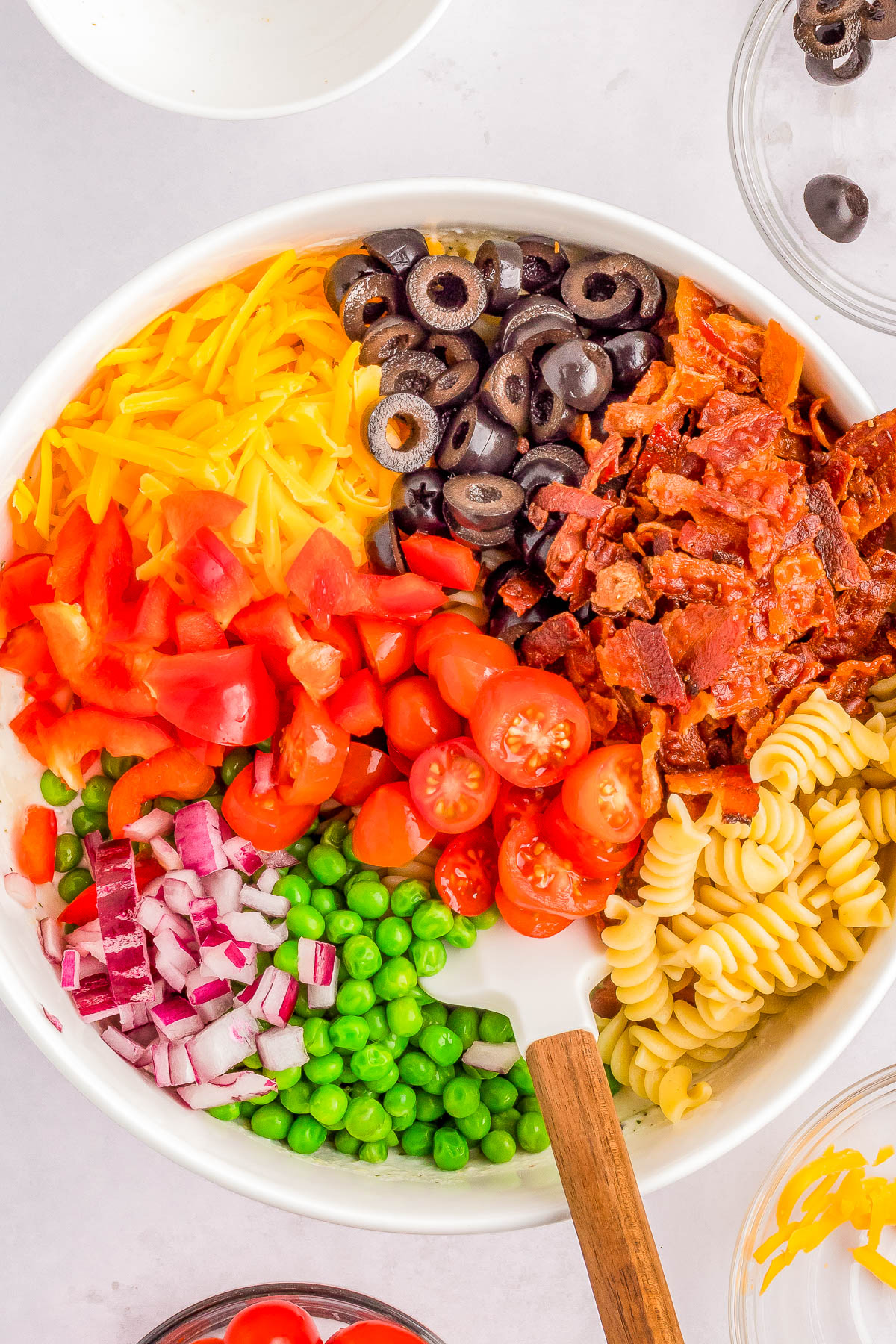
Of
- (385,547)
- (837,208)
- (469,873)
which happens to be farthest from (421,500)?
(837,208)

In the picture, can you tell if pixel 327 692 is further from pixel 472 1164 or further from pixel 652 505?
pixel 472 1164

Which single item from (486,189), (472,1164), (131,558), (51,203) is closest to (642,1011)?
(472,1164)

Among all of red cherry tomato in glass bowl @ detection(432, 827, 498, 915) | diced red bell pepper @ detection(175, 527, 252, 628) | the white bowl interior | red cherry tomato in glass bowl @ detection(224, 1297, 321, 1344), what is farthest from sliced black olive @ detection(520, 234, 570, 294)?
red cherry tomato in glass bowl @ detection(224, 1297, 321, 1344)

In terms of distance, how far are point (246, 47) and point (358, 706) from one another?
6.98 ft

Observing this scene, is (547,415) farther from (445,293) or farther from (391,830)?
(391,830)

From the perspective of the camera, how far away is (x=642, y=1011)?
3.19m

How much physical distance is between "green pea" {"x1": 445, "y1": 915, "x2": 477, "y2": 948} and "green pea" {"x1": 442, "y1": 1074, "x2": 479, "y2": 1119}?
430mm

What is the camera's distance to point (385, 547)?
3.20 m

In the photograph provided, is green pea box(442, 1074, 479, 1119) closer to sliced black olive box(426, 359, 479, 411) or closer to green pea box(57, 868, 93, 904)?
green pea box(57, 868, 93, 904)

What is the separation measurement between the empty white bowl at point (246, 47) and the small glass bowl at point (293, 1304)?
368 cm

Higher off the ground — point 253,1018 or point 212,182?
point 212,182

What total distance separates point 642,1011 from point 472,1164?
716 mm

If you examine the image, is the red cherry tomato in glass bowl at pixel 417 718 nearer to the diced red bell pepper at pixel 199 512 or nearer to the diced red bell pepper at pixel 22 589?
the diced red bell pepper at pixel 199 512

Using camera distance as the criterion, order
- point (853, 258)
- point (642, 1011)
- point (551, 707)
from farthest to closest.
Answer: point (853, 258)
point (642, 1011)
point (551, 707)
